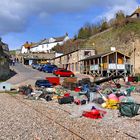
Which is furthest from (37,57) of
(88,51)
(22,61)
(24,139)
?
(24,139)

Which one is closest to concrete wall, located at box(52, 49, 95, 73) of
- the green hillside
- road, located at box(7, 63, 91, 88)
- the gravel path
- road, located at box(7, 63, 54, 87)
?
the green hillside

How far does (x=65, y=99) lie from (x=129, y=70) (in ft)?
142

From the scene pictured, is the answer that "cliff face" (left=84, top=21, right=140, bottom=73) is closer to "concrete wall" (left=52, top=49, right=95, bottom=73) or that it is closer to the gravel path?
"concrete wall" (left=52, top=49, right=95, bottom=73)

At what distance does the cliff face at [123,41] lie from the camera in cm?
7829

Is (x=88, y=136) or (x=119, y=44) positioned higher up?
(x=119, y=44)

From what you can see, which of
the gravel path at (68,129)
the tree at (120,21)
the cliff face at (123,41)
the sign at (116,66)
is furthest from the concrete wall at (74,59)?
the gravel path at (68,129)

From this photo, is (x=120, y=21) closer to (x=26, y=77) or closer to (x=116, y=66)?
(x=116, y=66)

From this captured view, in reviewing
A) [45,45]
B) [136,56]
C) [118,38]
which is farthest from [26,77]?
[45,45]

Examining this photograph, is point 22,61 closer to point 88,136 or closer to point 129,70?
point 129,70

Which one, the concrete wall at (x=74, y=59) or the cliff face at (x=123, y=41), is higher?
the cliff face at (x=123, y=41)

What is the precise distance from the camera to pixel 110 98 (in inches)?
1109

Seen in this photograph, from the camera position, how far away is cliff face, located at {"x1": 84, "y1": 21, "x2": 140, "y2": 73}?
78287mm

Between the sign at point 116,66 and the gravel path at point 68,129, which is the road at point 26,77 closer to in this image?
the sign at point 116,66

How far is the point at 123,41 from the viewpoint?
83250 millimetres
